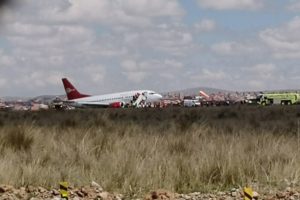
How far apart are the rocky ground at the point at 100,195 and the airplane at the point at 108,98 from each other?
7546cm

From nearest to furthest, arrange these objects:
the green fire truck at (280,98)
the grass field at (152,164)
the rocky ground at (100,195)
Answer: the rocky ground at (100,195)
the grass field at (152,164)
the green fire truck at (280,98)

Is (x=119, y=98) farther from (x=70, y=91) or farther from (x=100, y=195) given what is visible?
(x=100, y=195)

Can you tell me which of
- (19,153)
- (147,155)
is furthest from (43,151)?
(147,155)

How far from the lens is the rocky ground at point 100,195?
7914 mm

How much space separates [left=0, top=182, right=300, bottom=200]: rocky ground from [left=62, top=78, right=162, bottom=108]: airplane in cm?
7546

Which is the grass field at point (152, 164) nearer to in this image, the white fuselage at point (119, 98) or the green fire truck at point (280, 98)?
the green fire truck at point (280, 98)

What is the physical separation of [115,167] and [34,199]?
6.51 feet

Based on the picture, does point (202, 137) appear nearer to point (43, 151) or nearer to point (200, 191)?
point (43, 151)

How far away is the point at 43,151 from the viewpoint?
11.8m

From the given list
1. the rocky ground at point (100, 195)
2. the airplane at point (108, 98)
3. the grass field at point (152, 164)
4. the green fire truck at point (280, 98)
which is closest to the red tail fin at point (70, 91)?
the airplane at point (108, 98)

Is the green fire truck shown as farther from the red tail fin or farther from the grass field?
the grass field

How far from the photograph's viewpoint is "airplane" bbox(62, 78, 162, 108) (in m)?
90.5

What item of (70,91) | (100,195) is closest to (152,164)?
(100,195)

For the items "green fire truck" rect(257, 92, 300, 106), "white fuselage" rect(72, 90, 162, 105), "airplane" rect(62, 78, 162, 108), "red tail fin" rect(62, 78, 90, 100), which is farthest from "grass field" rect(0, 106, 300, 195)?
"red tail fin" rect(62, 78, 90, 100)
